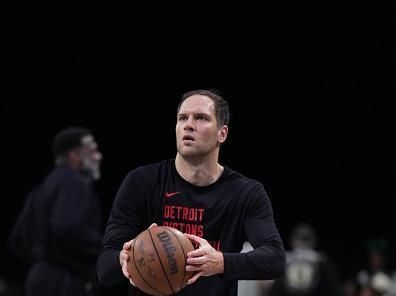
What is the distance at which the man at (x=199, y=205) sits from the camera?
Answer: 3754mm

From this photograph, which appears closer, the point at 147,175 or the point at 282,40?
the point at 147,175

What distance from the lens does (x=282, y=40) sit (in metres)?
16.5

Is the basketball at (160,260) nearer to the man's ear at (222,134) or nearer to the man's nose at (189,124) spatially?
the man's nose at (189,124)

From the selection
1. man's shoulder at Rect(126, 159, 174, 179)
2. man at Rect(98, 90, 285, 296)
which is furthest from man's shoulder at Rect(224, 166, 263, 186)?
man's shoulder at Rect(126, 159, 174, 179)

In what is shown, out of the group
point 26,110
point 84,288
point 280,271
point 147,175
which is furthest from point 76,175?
point 26,110

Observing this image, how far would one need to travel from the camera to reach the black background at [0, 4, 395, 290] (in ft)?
51.5

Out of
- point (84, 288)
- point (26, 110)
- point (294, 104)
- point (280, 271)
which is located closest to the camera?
point (280, 271)

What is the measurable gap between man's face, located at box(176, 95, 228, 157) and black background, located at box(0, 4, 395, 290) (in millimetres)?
11131

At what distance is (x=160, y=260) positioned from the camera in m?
3.43

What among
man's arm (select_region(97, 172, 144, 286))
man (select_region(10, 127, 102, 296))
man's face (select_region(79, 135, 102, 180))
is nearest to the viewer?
man's arm (select_region(97, 172, 144, 286))

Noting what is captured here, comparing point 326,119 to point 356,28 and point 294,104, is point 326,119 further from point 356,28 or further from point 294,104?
point 356,28

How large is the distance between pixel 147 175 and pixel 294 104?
13.1 m

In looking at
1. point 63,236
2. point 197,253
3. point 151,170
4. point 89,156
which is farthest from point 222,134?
point 89,156

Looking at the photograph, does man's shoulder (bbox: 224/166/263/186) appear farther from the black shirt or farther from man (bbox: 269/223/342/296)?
man (bbox: 269/223/342/296)
